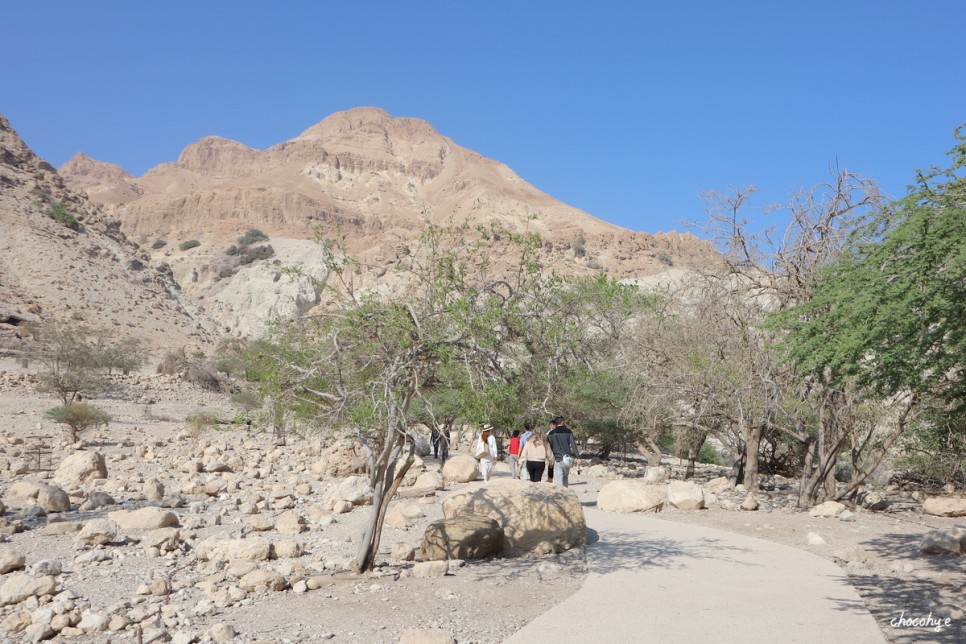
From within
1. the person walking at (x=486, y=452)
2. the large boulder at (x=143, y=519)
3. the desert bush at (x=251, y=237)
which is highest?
the desert bush at (x=251, y=237)

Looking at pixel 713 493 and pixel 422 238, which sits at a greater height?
pixel 422 238

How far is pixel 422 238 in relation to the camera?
906 centimetres

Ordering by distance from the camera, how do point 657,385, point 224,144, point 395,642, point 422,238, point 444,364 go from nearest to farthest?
point 395,642 < point 444,364 < point 422,238 < point 657,385 < point 224,144

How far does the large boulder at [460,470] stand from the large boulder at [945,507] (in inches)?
378

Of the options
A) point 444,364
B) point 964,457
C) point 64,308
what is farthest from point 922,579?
point 64,308

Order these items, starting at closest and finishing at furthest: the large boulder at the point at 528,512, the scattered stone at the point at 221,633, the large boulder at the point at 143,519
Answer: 1. the scattered stone at the point at 221,633
2. the large boulder at the point at 528,512
3. the large boulder at the point at 143,519

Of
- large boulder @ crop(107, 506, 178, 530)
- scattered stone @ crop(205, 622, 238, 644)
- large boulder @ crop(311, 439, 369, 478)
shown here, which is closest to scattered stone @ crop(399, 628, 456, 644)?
scattered stone @ crop(205, 622, 238, 644)

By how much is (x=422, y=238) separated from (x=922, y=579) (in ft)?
23.6

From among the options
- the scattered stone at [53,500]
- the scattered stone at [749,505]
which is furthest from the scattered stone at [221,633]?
the scattered stone at [749,505]

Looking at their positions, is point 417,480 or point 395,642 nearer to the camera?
point 395,642

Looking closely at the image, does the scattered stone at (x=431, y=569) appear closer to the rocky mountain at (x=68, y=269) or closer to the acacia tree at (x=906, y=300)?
the acacia tree at (x=906, y=300)

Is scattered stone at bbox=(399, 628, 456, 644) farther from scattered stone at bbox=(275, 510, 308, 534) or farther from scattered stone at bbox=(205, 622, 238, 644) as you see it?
scattered stone at bbox=(275, 510, 308, 534)

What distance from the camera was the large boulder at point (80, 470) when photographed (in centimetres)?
1559

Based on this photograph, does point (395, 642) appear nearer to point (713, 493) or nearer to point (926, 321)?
point (926, 321)
